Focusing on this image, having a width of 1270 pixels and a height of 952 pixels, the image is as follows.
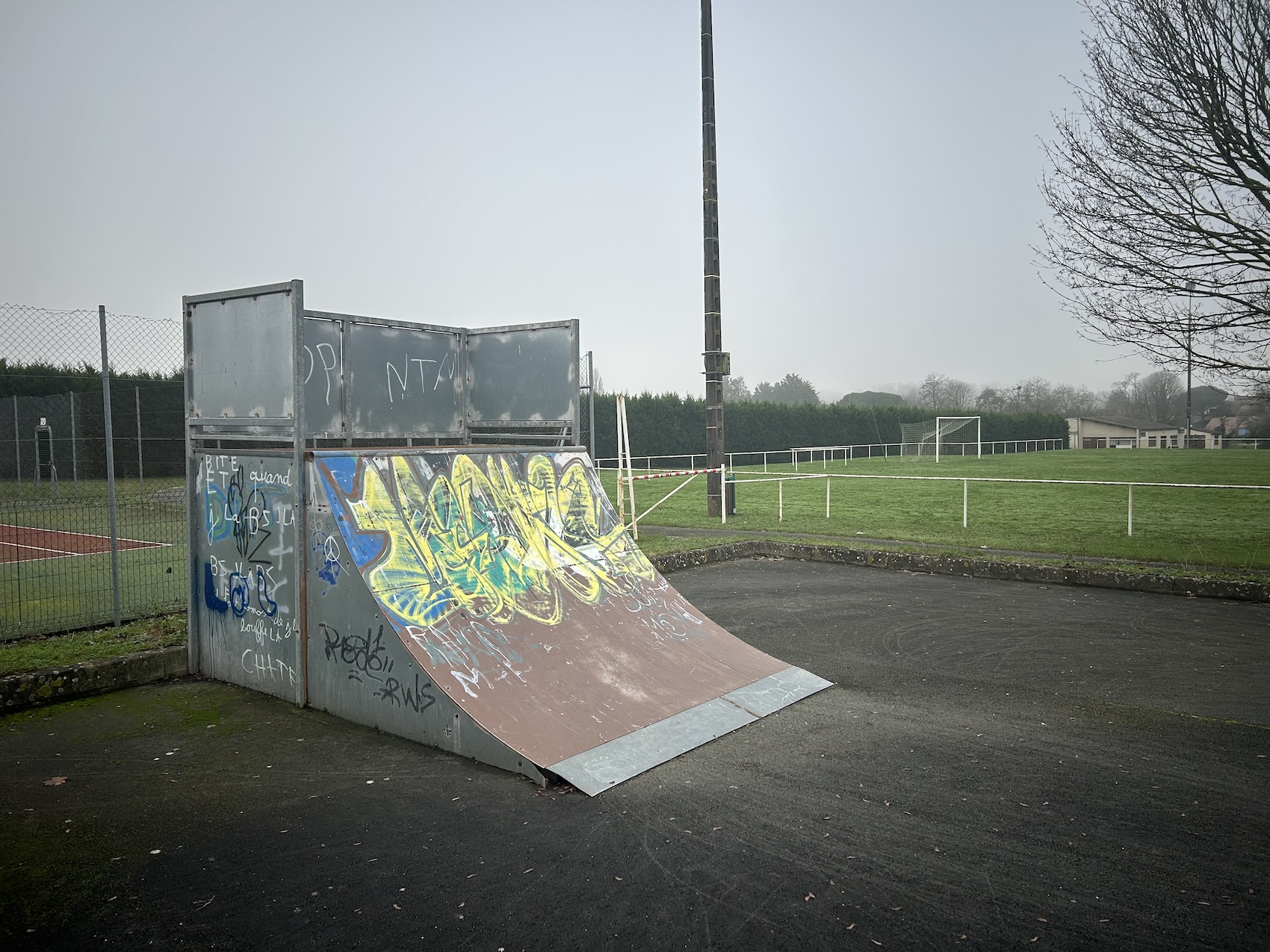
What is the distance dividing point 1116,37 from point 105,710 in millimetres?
13719

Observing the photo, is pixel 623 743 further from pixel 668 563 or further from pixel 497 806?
pixel 668 563

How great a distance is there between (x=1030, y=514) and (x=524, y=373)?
1395 centimetres

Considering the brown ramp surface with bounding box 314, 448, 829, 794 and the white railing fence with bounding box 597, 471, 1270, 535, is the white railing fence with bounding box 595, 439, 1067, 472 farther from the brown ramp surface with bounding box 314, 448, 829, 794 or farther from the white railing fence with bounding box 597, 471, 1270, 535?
the brown ramp surface with bounding box 314, 448, 829, 794

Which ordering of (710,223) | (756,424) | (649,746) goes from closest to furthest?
(649,746) → (710,223) → (756,424)

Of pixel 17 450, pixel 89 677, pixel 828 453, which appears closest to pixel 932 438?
pixel 828 453

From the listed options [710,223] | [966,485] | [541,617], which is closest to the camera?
[541,617]

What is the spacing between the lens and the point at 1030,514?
18750 millimetres

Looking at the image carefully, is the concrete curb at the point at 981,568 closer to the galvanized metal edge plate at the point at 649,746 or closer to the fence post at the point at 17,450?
the galvanized metal edge plate at the point at 649,746

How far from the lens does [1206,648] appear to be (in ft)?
24.2

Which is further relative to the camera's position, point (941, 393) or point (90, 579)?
point (941, 393)

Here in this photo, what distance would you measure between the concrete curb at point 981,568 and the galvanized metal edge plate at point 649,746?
554 centimetres

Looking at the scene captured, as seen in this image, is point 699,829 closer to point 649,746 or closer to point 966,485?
point 649,746

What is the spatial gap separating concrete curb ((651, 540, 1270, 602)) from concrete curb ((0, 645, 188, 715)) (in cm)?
598

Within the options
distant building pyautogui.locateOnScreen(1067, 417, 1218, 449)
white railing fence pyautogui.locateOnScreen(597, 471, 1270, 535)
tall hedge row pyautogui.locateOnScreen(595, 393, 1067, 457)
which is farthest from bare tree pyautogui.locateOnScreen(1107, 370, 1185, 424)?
white railing fence pyautogui.locateOnScreen(597, 471, 1270, 535)
